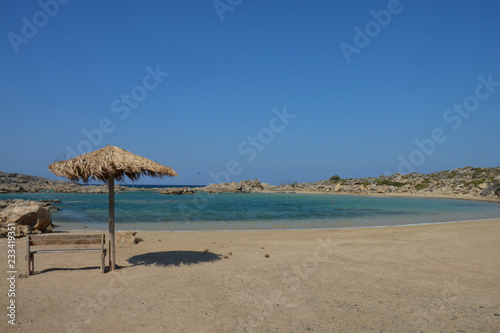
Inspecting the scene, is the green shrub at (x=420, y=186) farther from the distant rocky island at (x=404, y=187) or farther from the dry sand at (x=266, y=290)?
the dry sand at (x=266, y=290)

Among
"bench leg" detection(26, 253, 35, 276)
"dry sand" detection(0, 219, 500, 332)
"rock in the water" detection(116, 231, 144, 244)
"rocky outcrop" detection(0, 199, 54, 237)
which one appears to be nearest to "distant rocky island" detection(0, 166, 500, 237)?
"rocky outcrop" detection(0, 199, 54, 237)

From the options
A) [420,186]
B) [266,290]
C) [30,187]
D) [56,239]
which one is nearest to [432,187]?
[420,186]

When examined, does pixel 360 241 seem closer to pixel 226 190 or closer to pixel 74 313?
pixel 74 313

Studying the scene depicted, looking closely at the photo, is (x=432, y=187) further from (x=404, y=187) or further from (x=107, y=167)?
(x=107, y=167)

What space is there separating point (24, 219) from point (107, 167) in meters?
8.71

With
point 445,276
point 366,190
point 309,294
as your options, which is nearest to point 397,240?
point 445,276

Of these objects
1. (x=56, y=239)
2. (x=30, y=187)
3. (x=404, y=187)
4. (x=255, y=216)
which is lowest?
(x=255, y=216)

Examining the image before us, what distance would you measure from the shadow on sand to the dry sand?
1.2 inches

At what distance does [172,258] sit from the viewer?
31.3ft

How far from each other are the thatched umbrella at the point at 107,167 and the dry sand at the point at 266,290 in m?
1.62

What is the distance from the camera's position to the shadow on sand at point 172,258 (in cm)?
894

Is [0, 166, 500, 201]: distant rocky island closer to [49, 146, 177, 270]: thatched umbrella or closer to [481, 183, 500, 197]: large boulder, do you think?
[481, 183, 500, 197]: large boulder

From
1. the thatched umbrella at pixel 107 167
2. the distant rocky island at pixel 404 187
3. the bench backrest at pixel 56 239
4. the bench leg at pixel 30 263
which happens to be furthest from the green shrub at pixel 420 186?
the bench leg at pixel 30 263

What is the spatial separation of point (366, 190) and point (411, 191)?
9.97 meters
